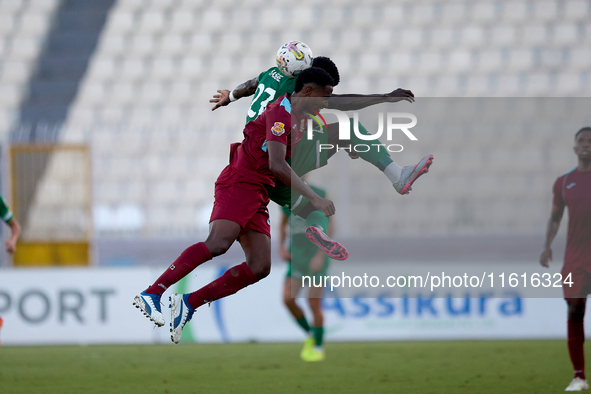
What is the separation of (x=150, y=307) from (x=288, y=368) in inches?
104

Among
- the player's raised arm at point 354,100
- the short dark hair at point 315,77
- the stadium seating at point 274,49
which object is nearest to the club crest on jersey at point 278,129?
the short dark hair at point 315,77

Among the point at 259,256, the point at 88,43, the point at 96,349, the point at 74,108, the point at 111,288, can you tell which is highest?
the point at 88,43

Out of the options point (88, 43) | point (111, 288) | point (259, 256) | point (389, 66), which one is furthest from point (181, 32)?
point (259, 256)

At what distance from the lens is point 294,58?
4.78 meters

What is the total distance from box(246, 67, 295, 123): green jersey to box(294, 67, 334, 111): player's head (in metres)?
0.25

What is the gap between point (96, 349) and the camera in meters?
8.65

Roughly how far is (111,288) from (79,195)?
170 centimetres

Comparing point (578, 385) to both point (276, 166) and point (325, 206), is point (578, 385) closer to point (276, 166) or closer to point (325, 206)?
point (325, 206)

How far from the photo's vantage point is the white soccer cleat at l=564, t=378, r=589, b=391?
5.45 metres

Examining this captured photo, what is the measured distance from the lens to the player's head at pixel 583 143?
18.4 ft

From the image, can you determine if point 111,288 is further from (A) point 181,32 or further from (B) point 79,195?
(A) point 181,32

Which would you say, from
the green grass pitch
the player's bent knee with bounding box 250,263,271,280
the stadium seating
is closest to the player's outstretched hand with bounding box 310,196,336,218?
the player's bent knee with bounding box 250,263,271,280

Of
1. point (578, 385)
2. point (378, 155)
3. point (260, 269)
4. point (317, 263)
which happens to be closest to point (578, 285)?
point (578, 385)

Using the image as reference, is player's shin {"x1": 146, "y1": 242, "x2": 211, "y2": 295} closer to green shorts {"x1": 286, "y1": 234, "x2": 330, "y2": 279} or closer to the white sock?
the white sock
